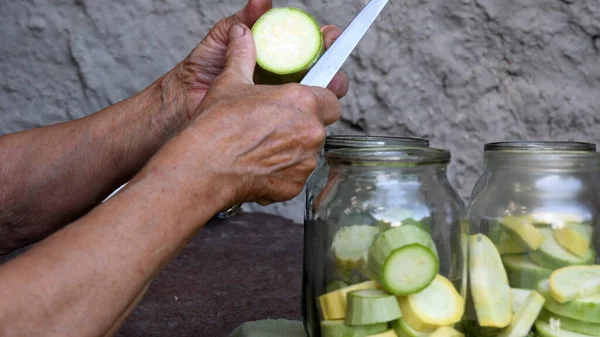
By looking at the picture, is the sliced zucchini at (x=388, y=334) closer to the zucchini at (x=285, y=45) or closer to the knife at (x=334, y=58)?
the knife at (x=334, y=58)

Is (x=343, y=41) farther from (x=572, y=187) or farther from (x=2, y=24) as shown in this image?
(x=2, y=24)

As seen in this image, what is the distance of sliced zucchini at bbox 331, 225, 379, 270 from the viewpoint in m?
1.00

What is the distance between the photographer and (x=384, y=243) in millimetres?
973

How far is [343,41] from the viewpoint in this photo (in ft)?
4.29

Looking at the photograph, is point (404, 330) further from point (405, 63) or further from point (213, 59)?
point (405, 63)

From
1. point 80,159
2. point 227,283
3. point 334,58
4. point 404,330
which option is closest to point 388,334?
point 404,330

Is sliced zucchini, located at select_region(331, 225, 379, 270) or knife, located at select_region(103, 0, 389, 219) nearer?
sliced zucchini, located at select_region(331, 225, 379, 270)

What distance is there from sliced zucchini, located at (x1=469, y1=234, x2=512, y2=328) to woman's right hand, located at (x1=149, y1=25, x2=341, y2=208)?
271mm

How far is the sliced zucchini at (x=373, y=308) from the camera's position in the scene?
37.4 inches

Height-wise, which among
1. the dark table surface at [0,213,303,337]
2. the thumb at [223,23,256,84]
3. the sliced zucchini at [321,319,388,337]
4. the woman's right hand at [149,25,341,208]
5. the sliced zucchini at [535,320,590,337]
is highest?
the thumb at [223,23,256,84]

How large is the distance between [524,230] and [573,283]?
→ 9cm

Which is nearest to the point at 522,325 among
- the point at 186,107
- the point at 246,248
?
the point at 186,107

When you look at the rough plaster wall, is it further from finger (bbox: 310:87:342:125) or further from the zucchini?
finger (bbox: 310:87:342:125)

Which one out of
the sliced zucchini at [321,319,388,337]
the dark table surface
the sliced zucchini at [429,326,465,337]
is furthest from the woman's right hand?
the dark table surface
